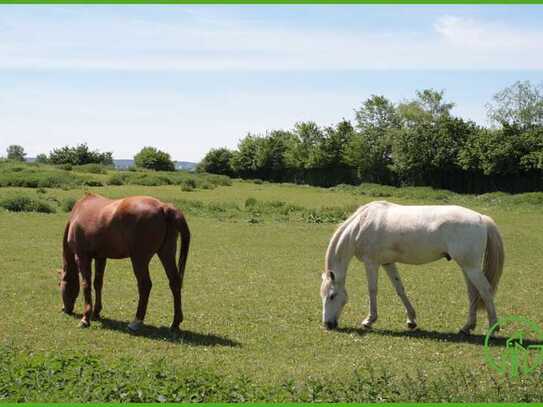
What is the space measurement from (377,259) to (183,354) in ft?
12.3

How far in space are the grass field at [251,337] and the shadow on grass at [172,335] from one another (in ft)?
0.11

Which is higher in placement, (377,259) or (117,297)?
(377,259)

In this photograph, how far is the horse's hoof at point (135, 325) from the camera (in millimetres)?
10516

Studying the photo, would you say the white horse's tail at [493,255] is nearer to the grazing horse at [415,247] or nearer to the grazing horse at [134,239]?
the grazing horse at [415,247]

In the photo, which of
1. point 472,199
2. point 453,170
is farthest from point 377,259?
point 453,170

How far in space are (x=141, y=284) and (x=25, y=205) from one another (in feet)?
73.1

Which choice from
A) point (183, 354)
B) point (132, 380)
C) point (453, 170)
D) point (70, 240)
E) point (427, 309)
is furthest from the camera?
point (453, 170)

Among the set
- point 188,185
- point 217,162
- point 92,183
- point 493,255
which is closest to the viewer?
point 493,255

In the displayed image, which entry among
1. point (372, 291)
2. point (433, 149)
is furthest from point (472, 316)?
point (433, 149)

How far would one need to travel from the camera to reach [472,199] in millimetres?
46062

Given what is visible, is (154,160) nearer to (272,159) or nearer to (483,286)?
(272,159)

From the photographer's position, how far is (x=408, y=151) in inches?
2464

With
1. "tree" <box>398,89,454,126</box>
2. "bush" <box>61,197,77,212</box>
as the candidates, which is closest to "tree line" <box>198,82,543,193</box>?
"tree" <box>398,89,454,126</box>

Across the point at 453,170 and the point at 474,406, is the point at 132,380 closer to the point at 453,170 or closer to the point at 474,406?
the point at 474,406
